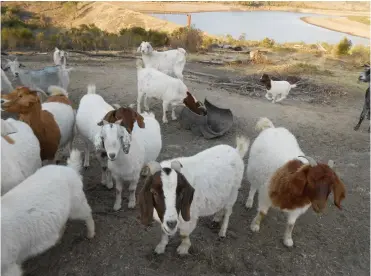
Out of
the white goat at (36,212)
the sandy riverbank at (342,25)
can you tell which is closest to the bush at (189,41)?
the sandy riverbank at (342,25)

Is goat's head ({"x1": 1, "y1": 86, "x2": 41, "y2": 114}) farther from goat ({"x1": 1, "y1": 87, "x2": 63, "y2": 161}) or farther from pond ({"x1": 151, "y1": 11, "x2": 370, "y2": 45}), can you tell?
pond ({"x1": 151, "y1": 11, "x2": 370, "y2": 45})

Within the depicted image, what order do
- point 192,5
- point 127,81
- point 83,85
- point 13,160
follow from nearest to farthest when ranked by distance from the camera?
point 13,160 < point 83,85 < point 127,81 < point 192,5

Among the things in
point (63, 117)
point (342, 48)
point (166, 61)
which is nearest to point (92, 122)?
point (63, 117)

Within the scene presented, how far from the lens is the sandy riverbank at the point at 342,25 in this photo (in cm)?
2925

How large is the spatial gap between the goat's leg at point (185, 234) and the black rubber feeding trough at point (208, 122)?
3.74m

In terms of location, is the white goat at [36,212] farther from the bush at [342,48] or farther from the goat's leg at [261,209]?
the bush at [342,48]

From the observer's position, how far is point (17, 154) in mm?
4012

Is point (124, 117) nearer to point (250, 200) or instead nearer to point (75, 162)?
point (75, 162)

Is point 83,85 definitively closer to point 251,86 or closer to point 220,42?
point 251,86

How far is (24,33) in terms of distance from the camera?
58.1 feet

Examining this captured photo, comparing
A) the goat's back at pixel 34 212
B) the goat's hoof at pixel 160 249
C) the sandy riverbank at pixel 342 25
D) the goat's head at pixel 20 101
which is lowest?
the sandy riverbank at pixel 342 25

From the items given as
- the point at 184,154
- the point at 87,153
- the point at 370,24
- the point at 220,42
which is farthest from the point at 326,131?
the point at 370,24

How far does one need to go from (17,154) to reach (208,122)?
4.81 metres

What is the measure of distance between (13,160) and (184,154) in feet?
11.3
